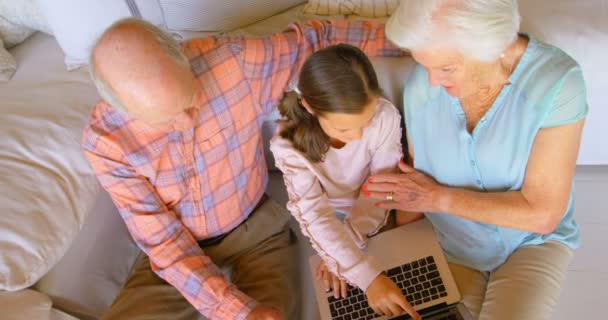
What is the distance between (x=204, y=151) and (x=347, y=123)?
0.43m

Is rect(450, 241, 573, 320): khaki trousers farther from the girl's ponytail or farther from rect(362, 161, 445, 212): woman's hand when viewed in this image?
the girl's ponytail

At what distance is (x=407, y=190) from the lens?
118cm

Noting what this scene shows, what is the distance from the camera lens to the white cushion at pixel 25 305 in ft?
3.84

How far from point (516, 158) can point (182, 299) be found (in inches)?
39.5

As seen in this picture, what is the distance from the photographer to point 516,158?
1.02 meters

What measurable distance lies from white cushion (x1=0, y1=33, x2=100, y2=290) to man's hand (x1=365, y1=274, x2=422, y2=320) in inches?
34.2

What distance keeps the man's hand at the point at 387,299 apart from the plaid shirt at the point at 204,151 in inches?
13.0

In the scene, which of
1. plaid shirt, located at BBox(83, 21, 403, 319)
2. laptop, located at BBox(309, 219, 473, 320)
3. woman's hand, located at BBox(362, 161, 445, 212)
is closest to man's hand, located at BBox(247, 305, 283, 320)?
plaid shirt, located at BBox(83, 21, 403, 319)

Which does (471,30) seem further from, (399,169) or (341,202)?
(341,202)

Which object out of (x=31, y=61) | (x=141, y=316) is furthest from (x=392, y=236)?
(x=31, y=61)

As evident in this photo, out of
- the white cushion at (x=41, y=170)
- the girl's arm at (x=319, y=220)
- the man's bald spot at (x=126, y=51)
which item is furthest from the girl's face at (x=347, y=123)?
the white cushion at (x=41, y=170)

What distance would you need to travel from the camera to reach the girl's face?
101cm

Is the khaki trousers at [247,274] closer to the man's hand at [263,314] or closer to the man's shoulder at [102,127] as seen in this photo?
the man's hand at [263,314]

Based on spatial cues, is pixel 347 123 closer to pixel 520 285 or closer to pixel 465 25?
pixel 465 25
